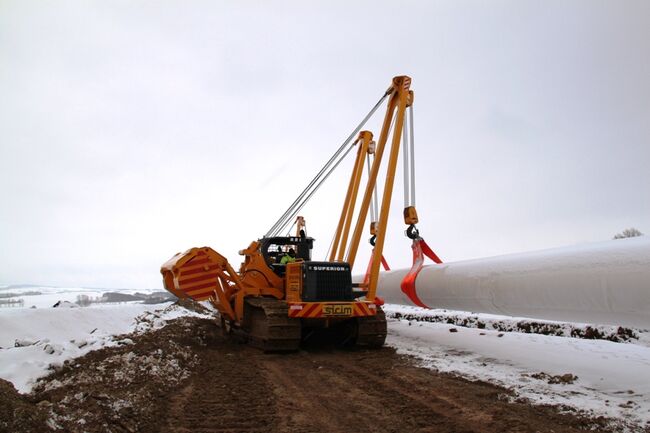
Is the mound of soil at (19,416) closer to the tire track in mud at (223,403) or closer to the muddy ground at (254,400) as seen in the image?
the muddy ground at (254,400)

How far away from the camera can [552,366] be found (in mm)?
7559

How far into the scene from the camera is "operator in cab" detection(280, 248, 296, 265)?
12203 mm

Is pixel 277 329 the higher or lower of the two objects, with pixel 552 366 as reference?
higher

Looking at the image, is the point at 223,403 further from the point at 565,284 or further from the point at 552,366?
the point at 552,366

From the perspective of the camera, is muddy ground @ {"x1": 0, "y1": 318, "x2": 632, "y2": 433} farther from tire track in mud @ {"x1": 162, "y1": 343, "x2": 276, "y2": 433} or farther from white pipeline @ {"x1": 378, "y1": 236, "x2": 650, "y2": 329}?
white pipeline @ {"x1": 378, "y1": 236, "x2": 650, "y2": 329}

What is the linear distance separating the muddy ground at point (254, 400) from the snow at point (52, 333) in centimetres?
28

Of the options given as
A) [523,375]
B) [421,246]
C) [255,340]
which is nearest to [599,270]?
[523,375]

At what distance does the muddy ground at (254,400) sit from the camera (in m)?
4.57

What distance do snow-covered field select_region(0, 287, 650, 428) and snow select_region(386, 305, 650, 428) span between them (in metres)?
0.01

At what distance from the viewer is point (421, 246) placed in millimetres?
10352

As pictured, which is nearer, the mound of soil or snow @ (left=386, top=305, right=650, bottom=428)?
the mound of soil

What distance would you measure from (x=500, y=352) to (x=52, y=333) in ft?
30.7

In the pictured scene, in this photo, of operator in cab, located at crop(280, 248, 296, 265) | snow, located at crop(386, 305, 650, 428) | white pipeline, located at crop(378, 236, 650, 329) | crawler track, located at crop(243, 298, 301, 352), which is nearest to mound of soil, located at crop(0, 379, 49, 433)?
snow, located at crop(386, 305, 650, 428)

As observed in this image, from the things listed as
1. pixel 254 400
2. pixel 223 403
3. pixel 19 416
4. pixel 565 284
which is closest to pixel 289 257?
pixel 254 400
